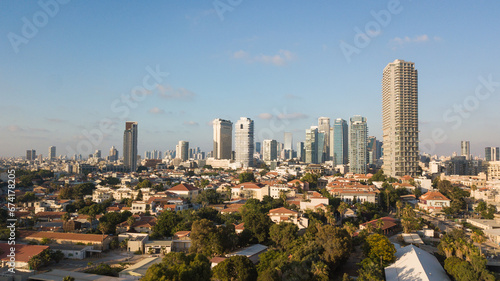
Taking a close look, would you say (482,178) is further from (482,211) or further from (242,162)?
(242,162)

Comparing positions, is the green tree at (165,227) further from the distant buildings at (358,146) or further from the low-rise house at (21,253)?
the distant buildings at (358,146)

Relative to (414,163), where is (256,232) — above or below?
below

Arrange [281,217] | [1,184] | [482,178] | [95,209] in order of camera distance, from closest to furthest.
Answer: [281,217], [95,209], [1,184], [482,178]

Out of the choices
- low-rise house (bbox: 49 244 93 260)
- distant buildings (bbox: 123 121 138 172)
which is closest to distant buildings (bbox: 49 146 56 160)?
distant buildings (bbox: 123 121 138 172)

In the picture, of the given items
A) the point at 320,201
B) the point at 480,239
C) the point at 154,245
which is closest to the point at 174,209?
the point at 154,245

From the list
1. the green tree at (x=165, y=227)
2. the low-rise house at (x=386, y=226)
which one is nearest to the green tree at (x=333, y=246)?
the low-rise house at (x=386, y=226)

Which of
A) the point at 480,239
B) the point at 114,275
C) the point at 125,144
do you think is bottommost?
the point at 114,275

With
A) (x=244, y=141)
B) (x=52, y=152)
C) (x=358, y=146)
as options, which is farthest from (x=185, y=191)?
(x=52, y=152)
